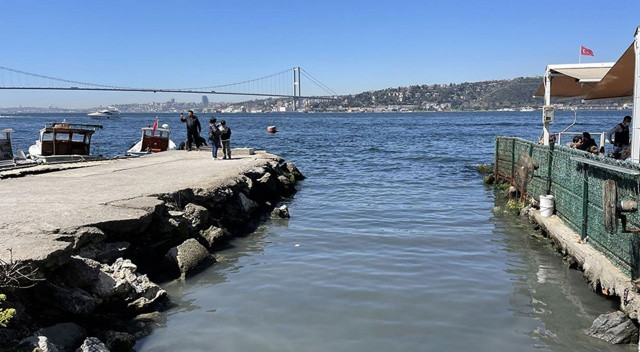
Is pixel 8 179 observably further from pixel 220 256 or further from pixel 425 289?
pixel 425 289

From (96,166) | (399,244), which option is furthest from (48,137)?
(399,244)

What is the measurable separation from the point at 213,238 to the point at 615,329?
6.78 metres

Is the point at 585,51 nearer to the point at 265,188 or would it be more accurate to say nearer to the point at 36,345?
the point at 265,188

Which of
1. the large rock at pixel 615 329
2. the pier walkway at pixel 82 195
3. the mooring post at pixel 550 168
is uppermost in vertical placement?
the mooring post at pixel 550 168

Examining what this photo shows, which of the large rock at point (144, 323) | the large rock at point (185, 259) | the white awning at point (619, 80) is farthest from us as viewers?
the white awning at point (619, 80)

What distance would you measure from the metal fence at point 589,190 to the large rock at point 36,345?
6.28 m

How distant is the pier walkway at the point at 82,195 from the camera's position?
7262 millimetres

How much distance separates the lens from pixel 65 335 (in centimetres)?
583

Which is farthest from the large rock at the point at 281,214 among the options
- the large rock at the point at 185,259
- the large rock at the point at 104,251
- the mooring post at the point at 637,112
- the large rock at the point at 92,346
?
the large rock at the point at 92,346

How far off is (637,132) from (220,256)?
24.1 feet

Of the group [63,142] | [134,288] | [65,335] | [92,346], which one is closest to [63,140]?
[63,142]

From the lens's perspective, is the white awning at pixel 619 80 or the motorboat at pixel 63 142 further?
the motorboat at pixel 63 142

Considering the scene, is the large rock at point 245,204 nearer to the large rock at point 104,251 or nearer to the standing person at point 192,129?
the large rock at point 104,251

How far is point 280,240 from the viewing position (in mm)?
11805
